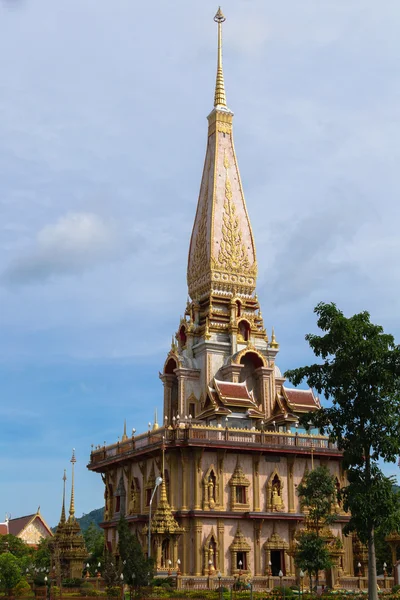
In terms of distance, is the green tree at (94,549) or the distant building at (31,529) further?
the distant building at (31,529)

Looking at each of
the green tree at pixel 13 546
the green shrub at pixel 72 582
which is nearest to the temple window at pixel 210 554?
the green shrub at pixel 72 582

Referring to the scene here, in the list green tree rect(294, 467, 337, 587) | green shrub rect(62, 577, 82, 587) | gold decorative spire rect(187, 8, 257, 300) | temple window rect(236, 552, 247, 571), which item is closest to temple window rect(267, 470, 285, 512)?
temple window rect(236, 552, 247, 571)

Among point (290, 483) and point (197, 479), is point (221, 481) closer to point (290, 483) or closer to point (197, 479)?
point (197, 479)

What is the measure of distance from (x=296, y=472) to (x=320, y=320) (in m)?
19.4

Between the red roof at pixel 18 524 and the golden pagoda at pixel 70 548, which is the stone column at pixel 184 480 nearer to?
the golden pagoda at pixel 70 548

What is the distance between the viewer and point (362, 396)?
31.4 metres

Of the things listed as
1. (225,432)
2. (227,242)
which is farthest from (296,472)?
(227,242)

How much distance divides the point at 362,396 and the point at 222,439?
16186 millimetres

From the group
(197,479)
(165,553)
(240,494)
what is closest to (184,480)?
(197,479)

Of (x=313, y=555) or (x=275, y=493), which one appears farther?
(x=275, y=493)

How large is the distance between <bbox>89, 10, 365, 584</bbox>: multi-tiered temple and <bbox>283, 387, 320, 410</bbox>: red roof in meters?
0.08

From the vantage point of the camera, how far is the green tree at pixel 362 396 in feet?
100

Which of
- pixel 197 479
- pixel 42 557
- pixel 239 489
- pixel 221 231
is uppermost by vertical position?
pixel 221 231

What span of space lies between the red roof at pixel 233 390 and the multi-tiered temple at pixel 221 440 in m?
0.09
